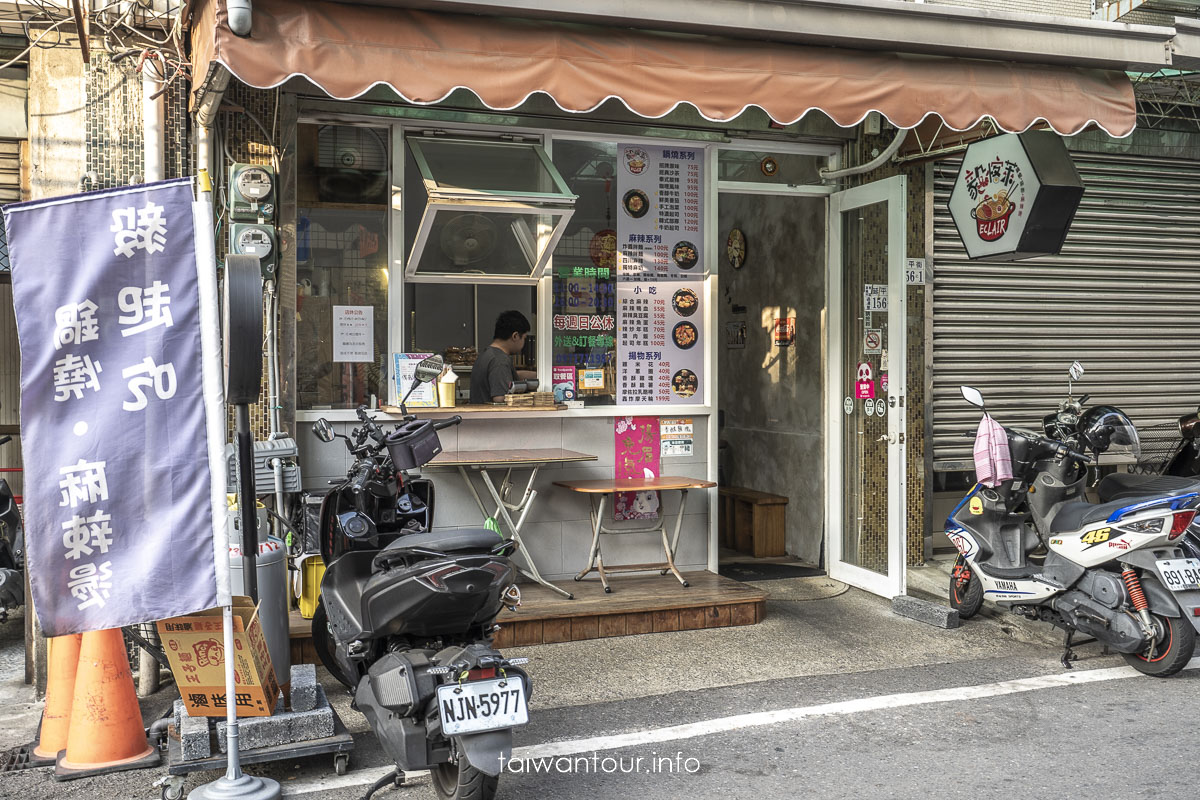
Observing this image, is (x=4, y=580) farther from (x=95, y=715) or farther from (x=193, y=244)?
(x=193, y=244)

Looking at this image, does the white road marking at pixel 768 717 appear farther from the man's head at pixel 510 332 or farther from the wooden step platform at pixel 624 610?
the man's head at pixel 510 332

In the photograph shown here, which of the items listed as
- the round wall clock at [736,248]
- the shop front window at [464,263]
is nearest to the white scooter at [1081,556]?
the shop front window at [464,263]

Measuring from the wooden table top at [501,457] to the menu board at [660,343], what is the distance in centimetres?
87

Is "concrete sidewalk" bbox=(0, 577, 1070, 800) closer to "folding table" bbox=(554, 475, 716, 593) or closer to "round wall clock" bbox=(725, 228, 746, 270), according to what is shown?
"folding table" bbox=(554, 475, 716, 593)

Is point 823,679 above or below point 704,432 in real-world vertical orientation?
below

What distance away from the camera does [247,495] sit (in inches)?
168

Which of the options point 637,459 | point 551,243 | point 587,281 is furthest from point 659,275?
point 637,459

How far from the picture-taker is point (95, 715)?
14.7 ft

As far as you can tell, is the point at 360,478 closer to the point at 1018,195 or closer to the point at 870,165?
the point at 1018,195

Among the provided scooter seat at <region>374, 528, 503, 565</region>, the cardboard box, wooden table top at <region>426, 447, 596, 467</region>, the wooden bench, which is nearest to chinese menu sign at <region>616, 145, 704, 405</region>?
wooden table top at <region>426, 447, 596, 467</region>

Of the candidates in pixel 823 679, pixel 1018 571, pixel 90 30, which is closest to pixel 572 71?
pixel 90 30

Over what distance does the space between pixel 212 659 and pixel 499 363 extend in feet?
11.1

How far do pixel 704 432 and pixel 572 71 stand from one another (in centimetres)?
333

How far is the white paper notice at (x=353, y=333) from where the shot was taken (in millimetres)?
6910
